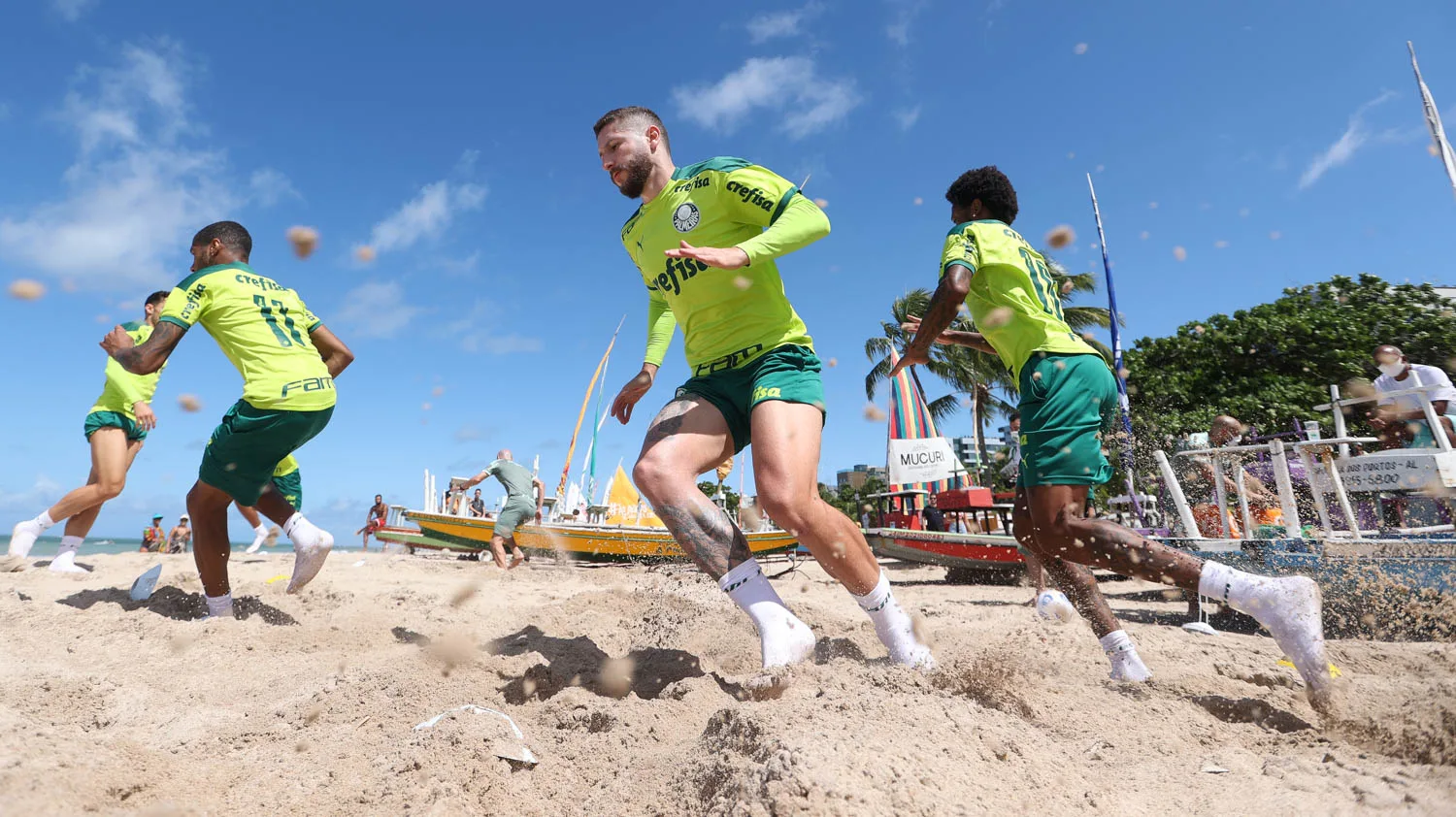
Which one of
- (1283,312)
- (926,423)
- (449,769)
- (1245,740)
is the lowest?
(1245,740)

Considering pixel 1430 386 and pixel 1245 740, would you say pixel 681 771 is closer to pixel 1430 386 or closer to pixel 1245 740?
pixel 1245 740

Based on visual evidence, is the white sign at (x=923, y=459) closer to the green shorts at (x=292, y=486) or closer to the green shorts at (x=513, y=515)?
the green shorts at (x=513, y=515)

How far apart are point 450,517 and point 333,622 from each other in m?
11.5

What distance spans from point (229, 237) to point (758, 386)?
2.97 m

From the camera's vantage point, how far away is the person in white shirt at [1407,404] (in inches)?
183

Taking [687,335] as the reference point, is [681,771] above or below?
below

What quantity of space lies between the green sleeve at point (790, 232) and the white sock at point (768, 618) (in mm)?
968

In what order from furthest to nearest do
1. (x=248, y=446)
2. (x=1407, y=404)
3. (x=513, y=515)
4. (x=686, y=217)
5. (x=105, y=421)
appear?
(x=513, y=515)
(x=1407, y=404)
(x=105, y=421)
(x=248, y=446)
(x=686, y=217)

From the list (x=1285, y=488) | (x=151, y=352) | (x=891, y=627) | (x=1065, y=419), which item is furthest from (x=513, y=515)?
(x=1065, y=419)

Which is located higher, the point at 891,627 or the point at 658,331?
the point at 658,331

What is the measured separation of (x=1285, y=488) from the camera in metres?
4.44

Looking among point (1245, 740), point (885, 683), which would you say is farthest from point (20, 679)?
point (1245, 740)

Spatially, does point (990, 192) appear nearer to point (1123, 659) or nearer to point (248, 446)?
point (1123, 659)

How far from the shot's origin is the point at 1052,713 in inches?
70.0
